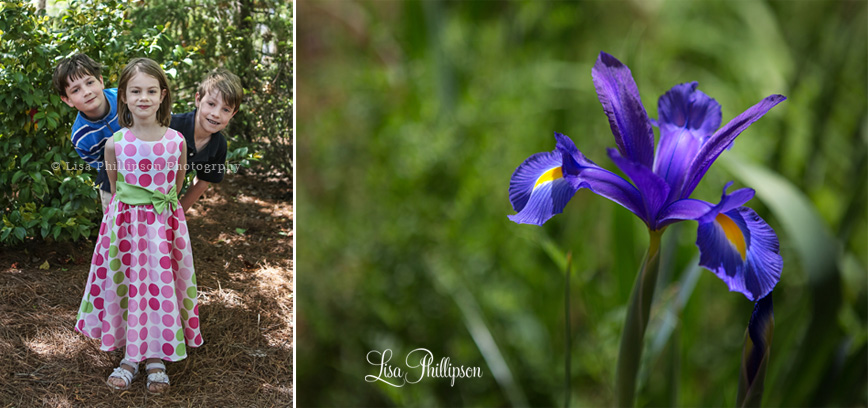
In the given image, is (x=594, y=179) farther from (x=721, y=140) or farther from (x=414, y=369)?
(x=414, y=369)

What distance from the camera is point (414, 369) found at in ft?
3.43

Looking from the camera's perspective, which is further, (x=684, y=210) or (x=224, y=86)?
(x=224, y=86)

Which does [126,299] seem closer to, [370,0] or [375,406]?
[375,406]

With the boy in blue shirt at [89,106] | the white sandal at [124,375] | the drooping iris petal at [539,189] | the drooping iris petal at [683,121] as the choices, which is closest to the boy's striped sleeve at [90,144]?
the boy in blue shirt at [89,106]

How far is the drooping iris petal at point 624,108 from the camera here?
0.48 metres

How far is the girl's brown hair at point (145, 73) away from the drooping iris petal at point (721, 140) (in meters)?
0.81

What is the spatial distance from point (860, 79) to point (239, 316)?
4.59ft

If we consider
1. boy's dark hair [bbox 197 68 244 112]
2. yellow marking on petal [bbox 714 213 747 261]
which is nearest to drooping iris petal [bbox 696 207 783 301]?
yellow marking on petal [bbox 714 213 747 261]

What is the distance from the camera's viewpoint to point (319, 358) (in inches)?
43.7

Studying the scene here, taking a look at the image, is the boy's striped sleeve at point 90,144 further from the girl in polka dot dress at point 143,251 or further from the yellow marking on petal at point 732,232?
the yellow marking on petal at point 732,232

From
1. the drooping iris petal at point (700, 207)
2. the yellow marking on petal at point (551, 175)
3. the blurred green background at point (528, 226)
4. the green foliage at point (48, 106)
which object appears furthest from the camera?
the green foliage at point (48, 106)

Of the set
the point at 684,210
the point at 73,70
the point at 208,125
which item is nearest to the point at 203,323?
the point at 208,125

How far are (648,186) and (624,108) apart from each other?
0.24ft

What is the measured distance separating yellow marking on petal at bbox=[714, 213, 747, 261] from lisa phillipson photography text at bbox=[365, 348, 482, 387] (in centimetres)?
64
